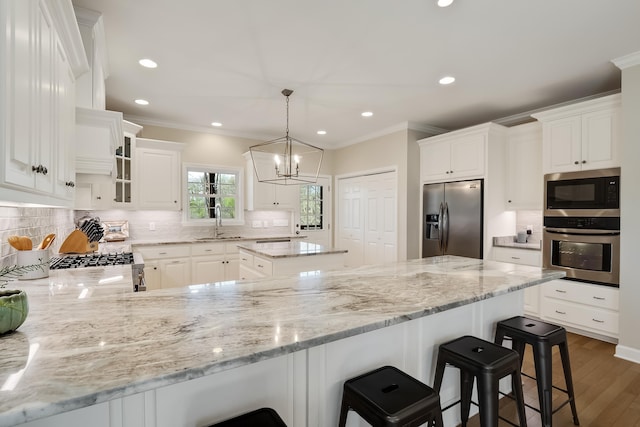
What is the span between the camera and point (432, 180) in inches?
184

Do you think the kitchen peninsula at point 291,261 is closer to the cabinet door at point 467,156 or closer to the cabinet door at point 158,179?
the cabinet door at point 158,179

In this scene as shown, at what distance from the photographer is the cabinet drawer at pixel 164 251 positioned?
13.7ft

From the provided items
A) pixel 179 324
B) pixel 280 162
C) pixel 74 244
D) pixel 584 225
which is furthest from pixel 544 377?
pixel 280 162

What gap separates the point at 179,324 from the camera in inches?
40.0

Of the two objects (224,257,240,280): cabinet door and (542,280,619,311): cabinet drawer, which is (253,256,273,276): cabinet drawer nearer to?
(224,257,240,280): cabinet door

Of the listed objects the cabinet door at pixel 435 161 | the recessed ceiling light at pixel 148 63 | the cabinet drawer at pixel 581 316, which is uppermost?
the recessed ceiling light at pixel 148 63

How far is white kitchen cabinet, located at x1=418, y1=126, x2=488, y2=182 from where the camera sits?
13.2ft

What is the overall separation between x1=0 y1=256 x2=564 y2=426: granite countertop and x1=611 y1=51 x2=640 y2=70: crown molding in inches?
88.5

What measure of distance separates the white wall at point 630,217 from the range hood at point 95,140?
161 inches

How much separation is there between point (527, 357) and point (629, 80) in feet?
8.48

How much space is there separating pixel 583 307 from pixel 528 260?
0.69m

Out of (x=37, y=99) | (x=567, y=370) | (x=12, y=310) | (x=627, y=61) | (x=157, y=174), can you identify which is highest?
(x=627, y=61)

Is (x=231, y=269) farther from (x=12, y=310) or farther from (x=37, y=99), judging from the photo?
(x=12, y=310)

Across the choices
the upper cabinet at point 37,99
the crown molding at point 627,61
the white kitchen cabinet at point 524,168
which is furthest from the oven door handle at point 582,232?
the upper cabinet at point 37,99
